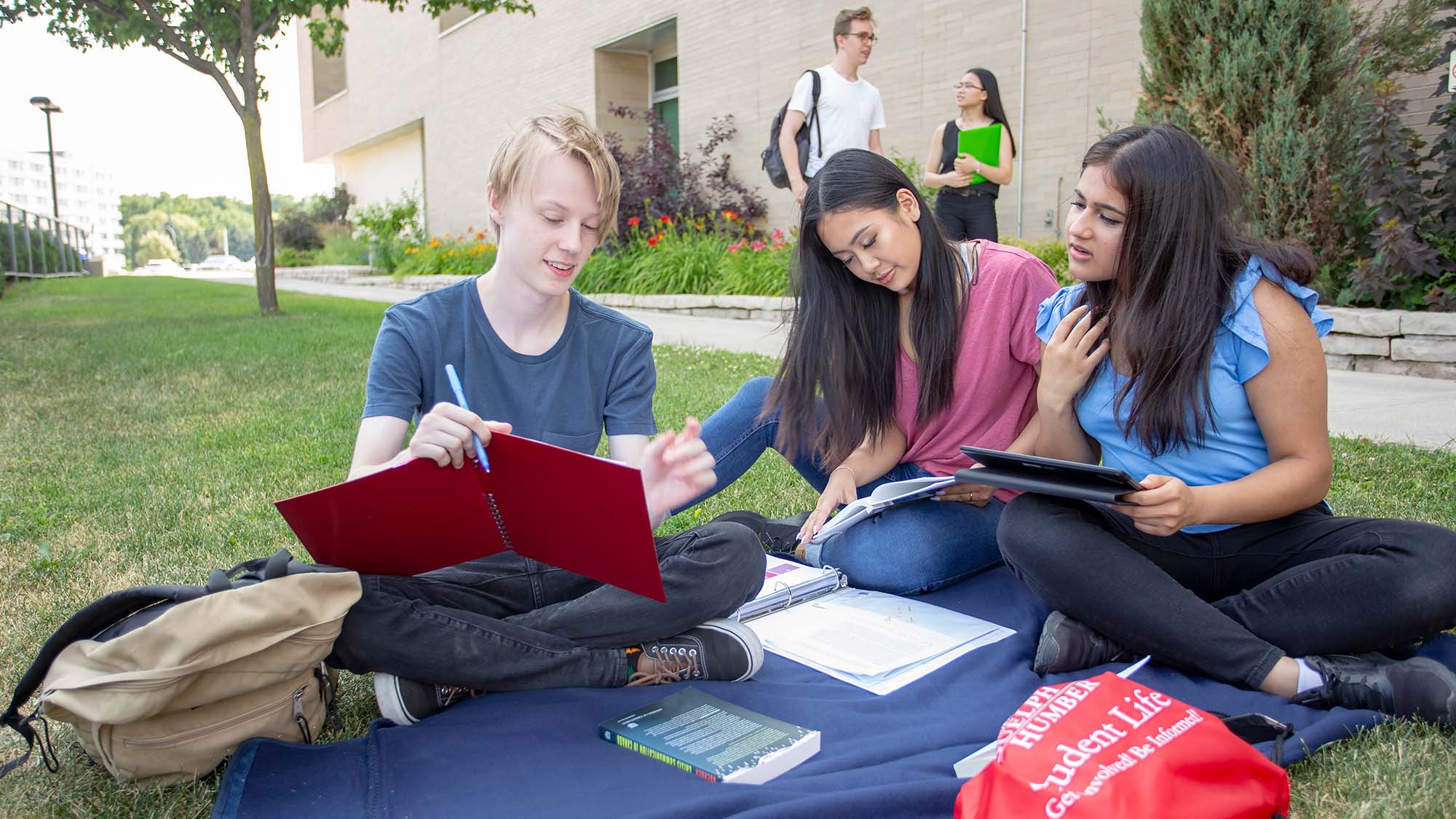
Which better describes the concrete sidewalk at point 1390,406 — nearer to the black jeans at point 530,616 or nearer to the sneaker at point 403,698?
the black jeans at point 530,616

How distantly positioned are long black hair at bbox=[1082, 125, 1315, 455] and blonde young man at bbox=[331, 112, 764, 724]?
38.9 inches

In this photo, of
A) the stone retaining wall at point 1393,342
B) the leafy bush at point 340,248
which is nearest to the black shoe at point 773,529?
the stone retaining wall at point 1393,342

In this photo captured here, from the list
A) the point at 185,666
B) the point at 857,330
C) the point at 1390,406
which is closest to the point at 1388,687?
the point at 857,330

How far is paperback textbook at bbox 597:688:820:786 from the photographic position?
6.12ft

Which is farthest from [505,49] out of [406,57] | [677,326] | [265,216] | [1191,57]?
[1191,57]

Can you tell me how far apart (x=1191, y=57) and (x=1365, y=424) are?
3098mm

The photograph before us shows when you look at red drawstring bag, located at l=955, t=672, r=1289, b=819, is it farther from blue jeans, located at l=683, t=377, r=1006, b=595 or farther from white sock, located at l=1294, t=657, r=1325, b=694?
blue jeans, located at l=683, t=377, r=1006, b=595

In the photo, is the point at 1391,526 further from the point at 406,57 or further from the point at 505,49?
the point at 406,57

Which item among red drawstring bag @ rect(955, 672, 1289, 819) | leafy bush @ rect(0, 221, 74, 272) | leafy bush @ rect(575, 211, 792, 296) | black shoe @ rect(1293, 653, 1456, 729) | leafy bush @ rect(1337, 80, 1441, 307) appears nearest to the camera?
red drawstring bag @ rect(955, 672, 1289, 819)

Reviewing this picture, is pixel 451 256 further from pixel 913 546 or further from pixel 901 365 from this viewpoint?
pixel 913 546

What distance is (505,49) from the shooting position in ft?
61.6

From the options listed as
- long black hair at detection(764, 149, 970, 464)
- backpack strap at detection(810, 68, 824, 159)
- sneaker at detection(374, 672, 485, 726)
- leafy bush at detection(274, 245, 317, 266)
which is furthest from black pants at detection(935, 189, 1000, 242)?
leafy bush at detection(274, 245, 317, 266)

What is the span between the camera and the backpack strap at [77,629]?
186 cm

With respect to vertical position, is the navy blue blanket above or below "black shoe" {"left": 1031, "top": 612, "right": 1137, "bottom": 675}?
below
